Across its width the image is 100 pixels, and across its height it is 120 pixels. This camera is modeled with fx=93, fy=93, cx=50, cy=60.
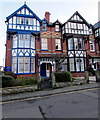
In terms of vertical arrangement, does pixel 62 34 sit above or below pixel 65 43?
above

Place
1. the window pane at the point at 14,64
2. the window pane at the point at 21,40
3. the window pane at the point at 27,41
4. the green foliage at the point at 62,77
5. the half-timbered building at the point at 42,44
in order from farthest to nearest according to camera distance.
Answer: the window pane at the point at 27,41 < the window pane at the point at 21,40 < the half-timbered building at the point at 42,44 < the window pane at the point at 14,64 < the green foliage at the point at 62,77

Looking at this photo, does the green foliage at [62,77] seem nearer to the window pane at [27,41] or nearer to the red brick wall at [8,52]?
the window pane at [27,41]

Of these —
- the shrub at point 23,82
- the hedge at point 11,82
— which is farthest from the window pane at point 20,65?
the hedge at point 11,82

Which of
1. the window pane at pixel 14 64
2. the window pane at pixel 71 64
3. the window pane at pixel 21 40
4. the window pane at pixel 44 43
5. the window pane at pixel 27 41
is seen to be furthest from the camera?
the window pane at pixel 71 64

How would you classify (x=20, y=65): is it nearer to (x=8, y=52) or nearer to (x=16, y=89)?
(x=8, y=52)

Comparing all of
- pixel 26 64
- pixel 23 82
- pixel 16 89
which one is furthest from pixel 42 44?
pixel 16 89

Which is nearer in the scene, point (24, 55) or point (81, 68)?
point (24, 55)

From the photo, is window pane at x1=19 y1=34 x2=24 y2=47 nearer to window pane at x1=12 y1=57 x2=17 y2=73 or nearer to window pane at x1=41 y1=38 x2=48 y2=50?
window pane at x1=12 y1=57 x2=17 y2=73

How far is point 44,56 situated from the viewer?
1627 cm

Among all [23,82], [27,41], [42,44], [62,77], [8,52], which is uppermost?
[27,41]

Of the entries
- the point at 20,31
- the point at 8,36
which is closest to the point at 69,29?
the point at 20,31

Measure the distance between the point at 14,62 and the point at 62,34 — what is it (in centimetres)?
1084

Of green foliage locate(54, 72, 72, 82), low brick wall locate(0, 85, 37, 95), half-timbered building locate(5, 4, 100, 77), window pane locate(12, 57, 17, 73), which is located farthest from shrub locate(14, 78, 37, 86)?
window pane locate(12, 57, 17, 73)

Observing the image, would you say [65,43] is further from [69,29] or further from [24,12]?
[24,12]
